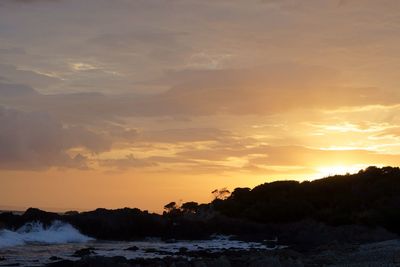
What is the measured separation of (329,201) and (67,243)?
120 ft

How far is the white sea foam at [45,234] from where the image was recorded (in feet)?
164

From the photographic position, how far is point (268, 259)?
2556 cm

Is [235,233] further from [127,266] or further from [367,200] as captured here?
[127,266]

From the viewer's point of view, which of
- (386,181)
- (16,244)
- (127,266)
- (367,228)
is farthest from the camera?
(386,181)

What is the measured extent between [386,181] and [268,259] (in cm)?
5353

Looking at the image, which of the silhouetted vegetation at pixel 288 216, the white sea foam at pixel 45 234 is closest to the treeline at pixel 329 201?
the silhouetted vegetation at pixel 288 216

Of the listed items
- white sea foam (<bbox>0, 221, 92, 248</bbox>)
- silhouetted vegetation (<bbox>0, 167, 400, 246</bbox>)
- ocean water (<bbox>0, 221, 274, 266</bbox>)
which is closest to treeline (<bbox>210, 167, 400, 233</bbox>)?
silhouetted vegetation (<bbox>0, 167, 400, 246</bbox>)

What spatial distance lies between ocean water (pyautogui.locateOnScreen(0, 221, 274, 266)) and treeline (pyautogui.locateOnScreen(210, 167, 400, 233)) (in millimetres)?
13852

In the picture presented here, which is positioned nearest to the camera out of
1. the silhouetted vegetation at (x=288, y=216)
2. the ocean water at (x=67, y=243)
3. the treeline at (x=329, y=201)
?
the ocean water at (x=67, y=243)

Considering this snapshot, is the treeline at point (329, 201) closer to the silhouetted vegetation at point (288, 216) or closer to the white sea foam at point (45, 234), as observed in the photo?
the silhouetted vegetation at point (288, 216)

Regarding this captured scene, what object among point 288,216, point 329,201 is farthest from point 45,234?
point 329,201

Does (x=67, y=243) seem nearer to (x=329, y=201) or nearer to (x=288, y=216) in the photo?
(x=288, y=216)

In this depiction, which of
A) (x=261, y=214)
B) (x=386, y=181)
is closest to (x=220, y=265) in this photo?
(x=261, y=214)

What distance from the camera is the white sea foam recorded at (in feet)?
164
